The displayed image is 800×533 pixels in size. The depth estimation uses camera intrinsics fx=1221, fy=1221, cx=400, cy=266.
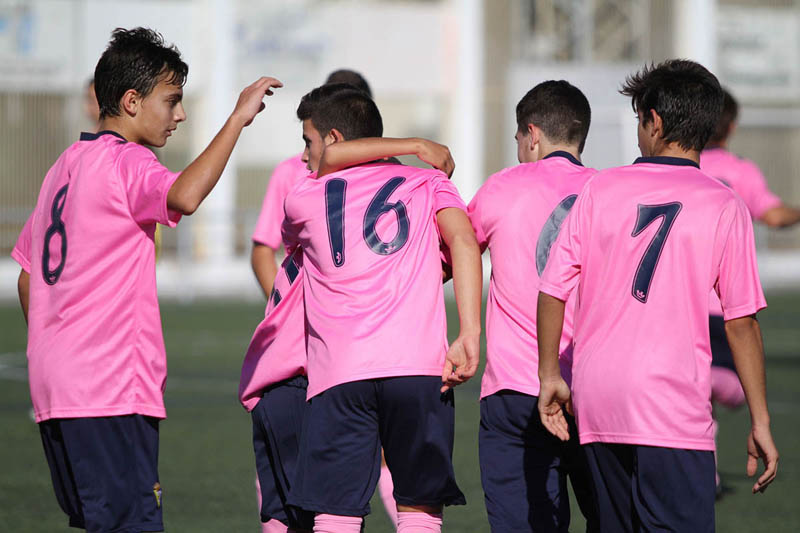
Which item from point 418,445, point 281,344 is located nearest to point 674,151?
point 418,445

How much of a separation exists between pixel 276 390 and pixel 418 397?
0.74 m

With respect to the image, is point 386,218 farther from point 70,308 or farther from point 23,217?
point 23,217

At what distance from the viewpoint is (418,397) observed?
4.04m

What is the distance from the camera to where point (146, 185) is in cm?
393

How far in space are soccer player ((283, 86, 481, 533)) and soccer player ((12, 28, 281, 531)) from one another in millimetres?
503

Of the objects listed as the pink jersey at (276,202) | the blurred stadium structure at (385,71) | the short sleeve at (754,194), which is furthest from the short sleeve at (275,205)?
the blurred stadium structure at (385,71)

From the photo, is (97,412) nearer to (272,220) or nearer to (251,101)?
(251,101)

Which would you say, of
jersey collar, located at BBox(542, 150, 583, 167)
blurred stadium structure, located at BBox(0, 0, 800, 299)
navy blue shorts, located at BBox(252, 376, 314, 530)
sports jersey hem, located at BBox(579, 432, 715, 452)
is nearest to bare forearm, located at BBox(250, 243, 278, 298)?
navy blue shorts, located at BBox(252, 376, 314, 530)

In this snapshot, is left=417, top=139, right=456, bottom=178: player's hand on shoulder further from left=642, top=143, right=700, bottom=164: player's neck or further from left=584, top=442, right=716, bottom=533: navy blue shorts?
left=584, top=442, right=716, bottom=533: navy blue shorts

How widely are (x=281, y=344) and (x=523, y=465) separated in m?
0.99

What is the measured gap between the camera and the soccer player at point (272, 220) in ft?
19.0

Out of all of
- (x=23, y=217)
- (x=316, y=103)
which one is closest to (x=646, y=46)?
(x=23, y=217)

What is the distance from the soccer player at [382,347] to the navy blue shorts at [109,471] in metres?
0.50

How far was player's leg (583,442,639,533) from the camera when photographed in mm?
3695
